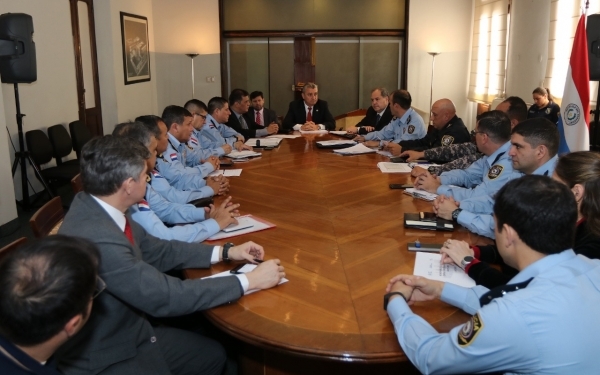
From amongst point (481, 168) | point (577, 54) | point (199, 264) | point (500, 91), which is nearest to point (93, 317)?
point (199, 264)

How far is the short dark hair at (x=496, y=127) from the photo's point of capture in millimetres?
3248

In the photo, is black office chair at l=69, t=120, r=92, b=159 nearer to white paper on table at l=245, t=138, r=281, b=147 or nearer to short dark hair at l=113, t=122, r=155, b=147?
white paper on table at l=245, t=138, r=281, b=147

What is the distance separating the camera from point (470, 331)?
133 centimetres

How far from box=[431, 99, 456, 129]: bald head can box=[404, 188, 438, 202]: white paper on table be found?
60.5 inches

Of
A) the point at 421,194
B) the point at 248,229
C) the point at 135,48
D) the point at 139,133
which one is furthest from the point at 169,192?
the point at 135,48

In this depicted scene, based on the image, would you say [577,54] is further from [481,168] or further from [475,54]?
[475,54]

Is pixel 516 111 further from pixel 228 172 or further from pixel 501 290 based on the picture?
pixel 501 290

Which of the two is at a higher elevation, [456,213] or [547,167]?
[547,167]

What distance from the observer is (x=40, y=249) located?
1198 millimetres

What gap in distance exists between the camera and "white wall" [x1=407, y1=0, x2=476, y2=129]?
32.4 feet

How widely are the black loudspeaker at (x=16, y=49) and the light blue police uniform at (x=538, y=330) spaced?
185 inches

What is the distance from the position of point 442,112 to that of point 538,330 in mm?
3645

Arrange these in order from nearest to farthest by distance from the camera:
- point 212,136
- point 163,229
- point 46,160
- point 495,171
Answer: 1. point 163,229
2. point 495,171
3. point 212,136
4. point 46,160

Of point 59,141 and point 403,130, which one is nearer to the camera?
point 403,130
